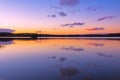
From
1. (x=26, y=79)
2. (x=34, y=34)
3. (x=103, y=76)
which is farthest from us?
(x=34, y=34)

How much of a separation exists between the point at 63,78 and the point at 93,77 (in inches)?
36.9

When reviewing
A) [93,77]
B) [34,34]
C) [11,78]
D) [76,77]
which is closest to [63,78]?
[76,77]

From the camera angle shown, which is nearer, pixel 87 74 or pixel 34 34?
pixel 87 74

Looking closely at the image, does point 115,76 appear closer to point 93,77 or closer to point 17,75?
point 93,77

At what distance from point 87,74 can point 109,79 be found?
1.08m

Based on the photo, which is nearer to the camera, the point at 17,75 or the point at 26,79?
the point at 26,79

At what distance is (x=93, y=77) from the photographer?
299 inches

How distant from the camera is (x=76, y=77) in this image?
759 centimetres

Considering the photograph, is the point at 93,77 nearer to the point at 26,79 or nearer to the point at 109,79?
the point at 109,79

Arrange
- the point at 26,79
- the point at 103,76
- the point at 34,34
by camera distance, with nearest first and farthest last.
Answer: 1. the point at 26,79
2. the point at 103,76
3. the point at 34,34

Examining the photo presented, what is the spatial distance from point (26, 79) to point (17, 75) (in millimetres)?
806

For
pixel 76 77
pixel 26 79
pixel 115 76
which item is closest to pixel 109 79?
pixel 115 76

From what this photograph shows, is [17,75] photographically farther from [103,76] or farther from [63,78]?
[103,76]

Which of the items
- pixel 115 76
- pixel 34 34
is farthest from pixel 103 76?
pixel 34 34
